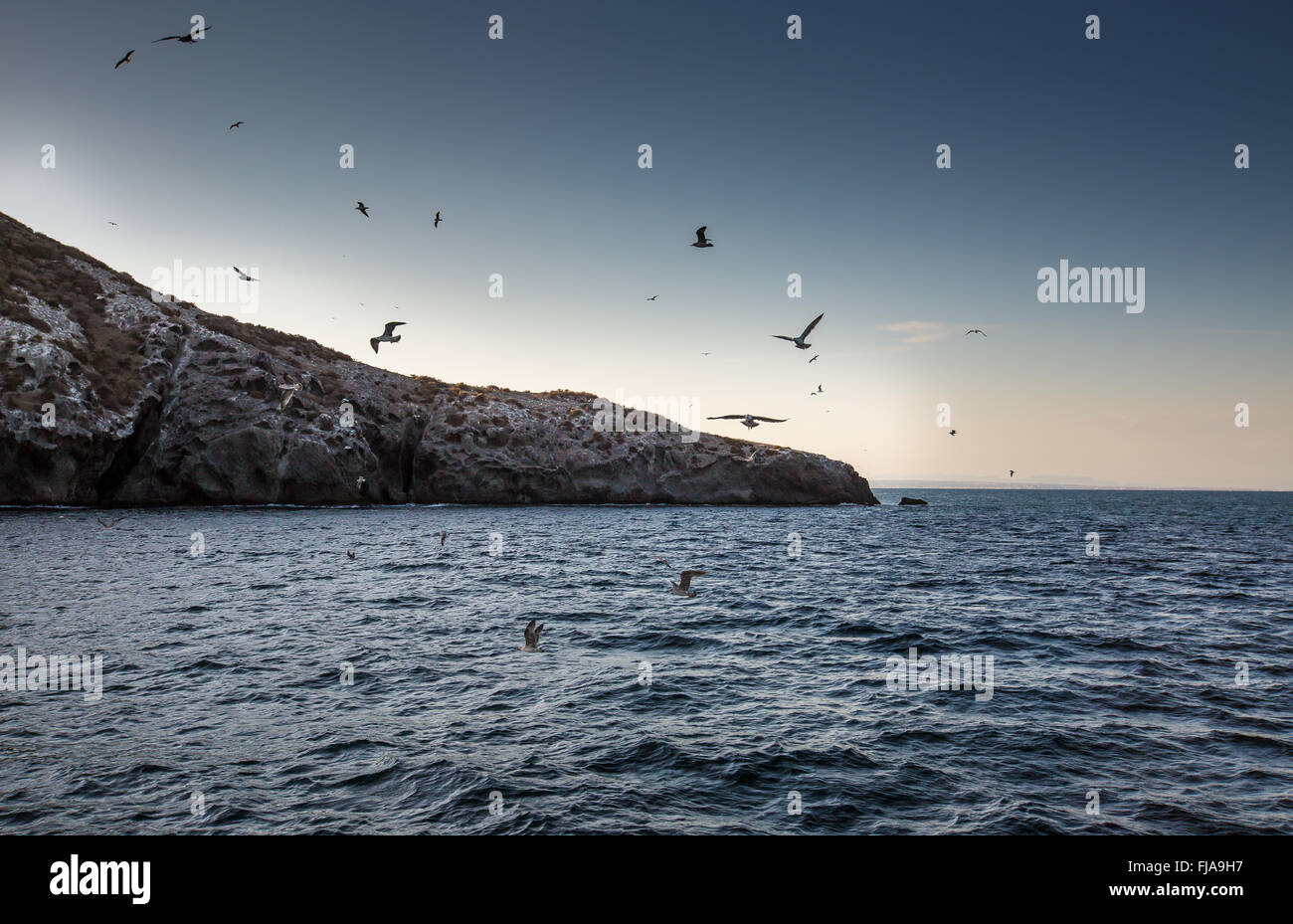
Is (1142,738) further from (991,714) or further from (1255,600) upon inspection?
(1255,600)

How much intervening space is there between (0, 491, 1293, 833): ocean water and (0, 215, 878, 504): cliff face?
3531 cm

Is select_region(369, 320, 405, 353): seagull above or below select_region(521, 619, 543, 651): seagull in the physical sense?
above

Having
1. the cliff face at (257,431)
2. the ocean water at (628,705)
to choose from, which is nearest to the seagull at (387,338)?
the ocean water at (628,705)

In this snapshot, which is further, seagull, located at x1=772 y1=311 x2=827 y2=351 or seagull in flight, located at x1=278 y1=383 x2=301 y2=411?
seagull in flight, located at x1=278 y1=383 x2=301 y2=411

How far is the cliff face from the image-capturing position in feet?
182

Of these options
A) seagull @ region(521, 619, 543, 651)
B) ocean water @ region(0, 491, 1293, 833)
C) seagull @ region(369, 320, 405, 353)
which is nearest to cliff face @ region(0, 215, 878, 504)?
ocean water @ region(0, 491, 1293, 833)

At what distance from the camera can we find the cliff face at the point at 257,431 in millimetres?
55375

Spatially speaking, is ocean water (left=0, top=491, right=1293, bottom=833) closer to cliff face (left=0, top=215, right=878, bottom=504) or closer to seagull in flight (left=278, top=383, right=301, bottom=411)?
seagull in flight (left=278, top=383, right=301, bottom=411)

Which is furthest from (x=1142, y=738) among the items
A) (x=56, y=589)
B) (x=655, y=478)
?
(x=655, y=478)

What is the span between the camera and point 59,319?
6356cm

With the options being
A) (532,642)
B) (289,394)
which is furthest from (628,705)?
(289,394)

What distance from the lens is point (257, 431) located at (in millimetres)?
65312

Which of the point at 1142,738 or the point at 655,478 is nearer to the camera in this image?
the point at 1142,738
